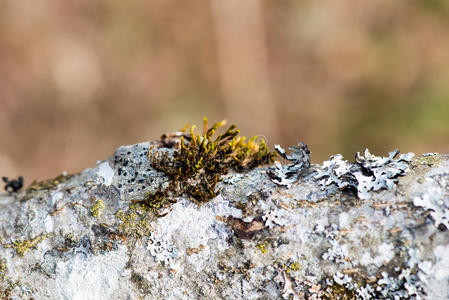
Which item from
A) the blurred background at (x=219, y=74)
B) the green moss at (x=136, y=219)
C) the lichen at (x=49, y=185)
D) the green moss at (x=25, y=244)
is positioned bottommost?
the green moss at (x=25, y=244)

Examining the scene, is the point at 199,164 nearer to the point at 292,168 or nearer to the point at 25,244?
the point at 292,168

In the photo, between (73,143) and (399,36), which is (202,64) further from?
(399,36)

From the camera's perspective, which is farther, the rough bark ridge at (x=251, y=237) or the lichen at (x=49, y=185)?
the lichen at (x=49, y=185)

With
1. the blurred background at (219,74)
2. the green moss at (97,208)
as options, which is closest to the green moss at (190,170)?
the green moss at (97,208)

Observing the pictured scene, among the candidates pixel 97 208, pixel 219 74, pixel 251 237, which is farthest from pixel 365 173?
pixel 219 74

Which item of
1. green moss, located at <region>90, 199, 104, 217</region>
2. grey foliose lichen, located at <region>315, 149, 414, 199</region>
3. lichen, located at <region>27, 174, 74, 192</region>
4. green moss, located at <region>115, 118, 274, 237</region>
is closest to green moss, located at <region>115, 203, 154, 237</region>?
green moss, located at <region>115, 118, 274, 237</region>

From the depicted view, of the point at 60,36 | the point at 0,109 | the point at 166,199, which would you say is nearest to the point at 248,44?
the point at 60,36

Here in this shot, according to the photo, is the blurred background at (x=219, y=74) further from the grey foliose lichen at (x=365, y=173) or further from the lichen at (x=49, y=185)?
the grey foliose lichen at (x=365, y=173)
